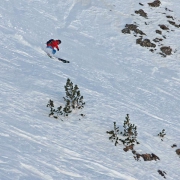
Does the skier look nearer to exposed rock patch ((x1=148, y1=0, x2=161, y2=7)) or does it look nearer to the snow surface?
the snow surface

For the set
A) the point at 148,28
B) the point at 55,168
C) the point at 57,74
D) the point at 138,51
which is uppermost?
the point at 148,28

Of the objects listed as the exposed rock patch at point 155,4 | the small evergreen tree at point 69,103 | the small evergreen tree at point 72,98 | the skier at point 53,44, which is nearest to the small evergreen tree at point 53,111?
the small evergreen tree at point 69,103

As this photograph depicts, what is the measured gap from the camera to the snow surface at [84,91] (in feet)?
28.2

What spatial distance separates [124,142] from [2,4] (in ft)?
44.8

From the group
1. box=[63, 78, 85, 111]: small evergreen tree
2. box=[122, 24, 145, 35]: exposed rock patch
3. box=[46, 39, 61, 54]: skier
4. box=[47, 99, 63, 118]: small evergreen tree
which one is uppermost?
box=[122, 24, 145, 35]: exposed rock patch

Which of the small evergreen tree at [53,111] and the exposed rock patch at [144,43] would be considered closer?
the small evergreen tree at [53,111]

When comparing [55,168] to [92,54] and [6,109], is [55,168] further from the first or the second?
[92,54]

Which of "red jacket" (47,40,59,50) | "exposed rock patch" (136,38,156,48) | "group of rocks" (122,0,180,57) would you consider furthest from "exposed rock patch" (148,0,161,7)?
"red jacket" (47,40,59,50)

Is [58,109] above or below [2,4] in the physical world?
below

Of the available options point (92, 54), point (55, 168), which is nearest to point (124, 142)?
point (55, 168)

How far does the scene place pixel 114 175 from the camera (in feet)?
28.6

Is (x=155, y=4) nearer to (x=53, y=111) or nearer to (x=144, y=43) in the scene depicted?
(x=144, y=43)

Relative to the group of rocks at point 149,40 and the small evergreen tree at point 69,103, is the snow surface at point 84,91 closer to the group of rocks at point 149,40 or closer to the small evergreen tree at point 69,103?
the small evergreen tree at point 69,103

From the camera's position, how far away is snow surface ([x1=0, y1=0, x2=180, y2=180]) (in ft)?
28.2
